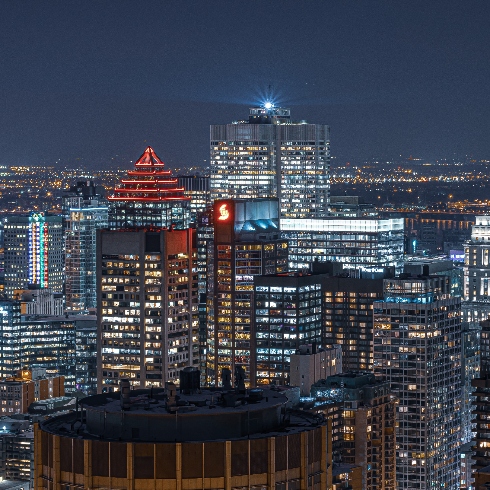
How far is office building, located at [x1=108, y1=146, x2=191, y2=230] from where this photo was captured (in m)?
154

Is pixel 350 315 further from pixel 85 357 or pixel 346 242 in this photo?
pixel 346 242

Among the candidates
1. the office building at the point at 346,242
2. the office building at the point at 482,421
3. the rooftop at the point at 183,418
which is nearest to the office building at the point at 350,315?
the office building at the point at 482,421

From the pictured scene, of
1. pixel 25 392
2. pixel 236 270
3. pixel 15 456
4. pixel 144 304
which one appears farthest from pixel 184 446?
pixel 236 270

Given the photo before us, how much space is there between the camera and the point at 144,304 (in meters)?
140

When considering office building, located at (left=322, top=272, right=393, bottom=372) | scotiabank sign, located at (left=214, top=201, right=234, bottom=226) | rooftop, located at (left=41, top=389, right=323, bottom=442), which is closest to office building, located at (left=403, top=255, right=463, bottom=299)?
office building, located at (left=322, top=272, right=393, bottom=372)

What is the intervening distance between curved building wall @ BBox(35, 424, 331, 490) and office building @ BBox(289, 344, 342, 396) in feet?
299

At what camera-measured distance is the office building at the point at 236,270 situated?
484ft

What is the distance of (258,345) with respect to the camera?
144 m

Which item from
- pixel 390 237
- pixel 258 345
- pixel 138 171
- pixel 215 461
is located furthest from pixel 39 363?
pixel 215 461

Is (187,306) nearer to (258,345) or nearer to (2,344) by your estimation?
(258,345)

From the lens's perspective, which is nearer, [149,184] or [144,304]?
[144,304]

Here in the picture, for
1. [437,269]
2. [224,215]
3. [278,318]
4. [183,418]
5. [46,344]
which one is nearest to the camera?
[183,418]

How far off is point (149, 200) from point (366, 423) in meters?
54.7

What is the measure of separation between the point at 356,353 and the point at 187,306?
15942 millimetres
